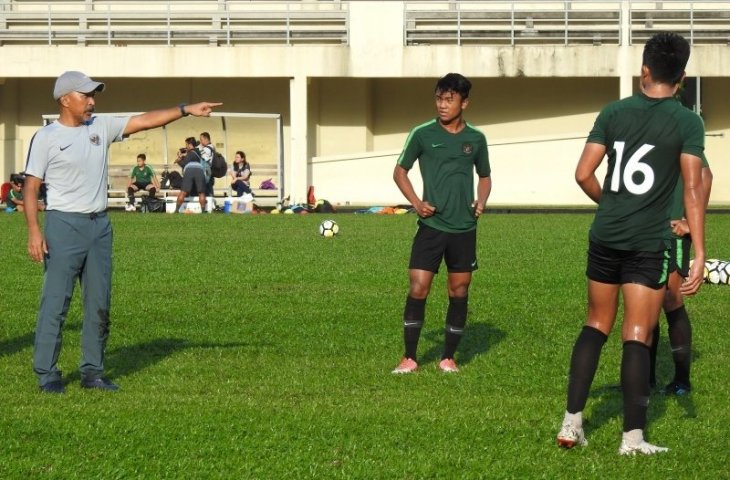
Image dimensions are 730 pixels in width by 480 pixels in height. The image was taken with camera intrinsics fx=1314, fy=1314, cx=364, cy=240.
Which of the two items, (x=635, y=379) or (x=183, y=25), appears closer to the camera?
(x=635, y=379)

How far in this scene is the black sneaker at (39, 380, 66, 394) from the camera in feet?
27.0

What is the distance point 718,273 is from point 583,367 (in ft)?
28.3

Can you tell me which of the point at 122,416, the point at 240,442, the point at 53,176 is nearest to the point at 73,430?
the point at 122,416

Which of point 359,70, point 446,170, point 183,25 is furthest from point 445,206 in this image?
point 183,25

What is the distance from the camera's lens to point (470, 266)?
9.27m

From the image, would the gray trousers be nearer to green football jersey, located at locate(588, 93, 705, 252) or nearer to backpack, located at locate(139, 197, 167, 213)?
green football jersey, located at locate(588, 93, 705, 252)

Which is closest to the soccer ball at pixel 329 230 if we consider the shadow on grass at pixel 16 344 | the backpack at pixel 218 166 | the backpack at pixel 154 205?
the backpack at pixel 218 166

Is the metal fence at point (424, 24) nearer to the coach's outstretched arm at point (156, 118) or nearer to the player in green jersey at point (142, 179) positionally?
the player in green jersey at point (142, 179)

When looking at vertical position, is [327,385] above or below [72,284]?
below

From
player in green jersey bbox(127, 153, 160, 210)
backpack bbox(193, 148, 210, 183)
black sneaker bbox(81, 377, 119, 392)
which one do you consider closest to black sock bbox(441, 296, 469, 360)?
black sneaker bbox(81, 377, 119, 392)

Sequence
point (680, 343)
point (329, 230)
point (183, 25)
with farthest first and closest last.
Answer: point (183, 25), point (329, 230), point (680, 343)

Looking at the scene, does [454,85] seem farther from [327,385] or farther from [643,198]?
[643,198]

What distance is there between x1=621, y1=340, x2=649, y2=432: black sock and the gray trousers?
3558 mm

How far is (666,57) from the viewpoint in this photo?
627 cm
